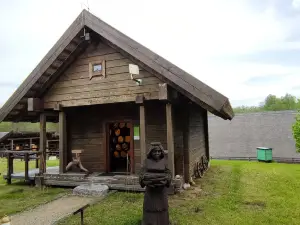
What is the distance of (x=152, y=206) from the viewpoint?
4.33 meters

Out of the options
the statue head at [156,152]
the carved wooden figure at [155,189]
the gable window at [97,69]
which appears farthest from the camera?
the gable window at [97,69]

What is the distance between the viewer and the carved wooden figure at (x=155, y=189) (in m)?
4.31

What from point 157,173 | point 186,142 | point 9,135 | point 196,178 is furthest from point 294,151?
point 9,135

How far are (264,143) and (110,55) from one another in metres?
20.8

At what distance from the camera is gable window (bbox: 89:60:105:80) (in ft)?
27.9

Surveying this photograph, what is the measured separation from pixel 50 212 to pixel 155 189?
3.17 metres

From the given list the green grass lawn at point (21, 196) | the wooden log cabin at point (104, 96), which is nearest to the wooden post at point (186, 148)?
the wooden log cabin at point (104, 96)

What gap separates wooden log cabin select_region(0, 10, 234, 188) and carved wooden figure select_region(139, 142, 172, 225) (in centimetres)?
289

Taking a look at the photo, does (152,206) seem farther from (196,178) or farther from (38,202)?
(196,178)

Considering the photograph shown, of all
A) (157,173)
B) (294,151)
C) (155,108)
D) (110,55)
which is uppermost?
(110,55)

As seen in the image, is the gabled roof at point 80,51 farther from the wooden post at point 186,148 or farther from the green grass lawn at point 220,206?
the green grass lawn at point 220,206

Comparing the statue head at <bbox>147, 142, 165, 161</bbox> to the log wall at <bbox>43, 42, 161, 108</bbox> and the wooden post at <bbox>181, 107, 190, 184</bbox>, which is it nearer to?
the log wall at <bbox>43, 42, 161, 108</bbox>

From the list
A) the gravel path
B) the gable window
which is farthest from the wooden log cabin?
the gravel path

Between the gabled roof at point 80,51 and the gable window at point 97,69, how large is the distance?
749 millimetres
